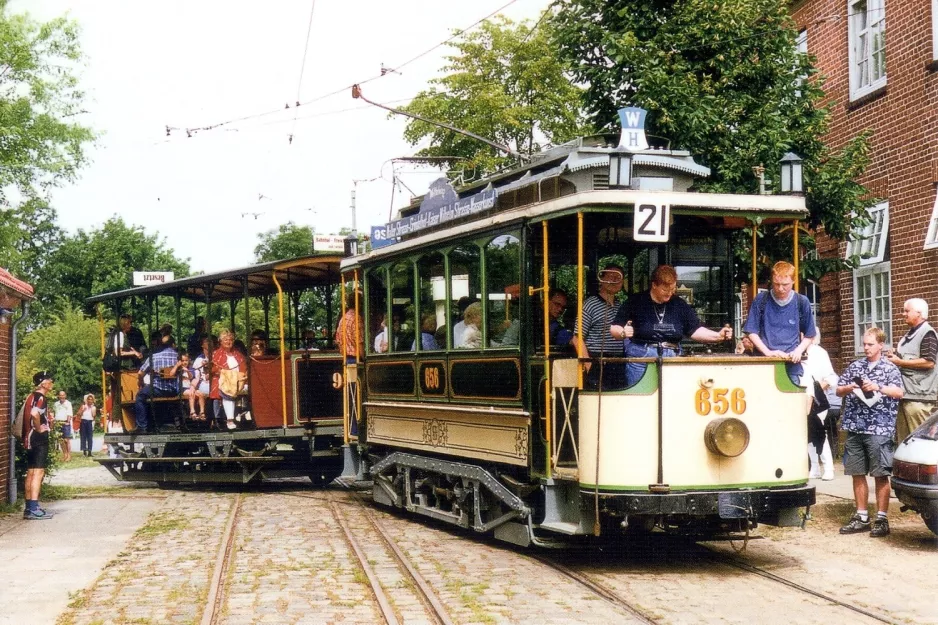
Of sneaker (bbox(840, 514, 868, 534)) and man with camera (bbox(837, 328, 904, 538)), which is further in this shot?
sneaker (bbox(840, 514, 868, 534))

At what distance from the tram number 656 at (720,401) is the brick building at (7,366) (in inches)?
331

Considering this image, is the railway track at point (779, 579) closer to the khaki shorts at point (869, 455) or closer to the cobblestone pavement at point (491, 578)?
the cobblestone pavement at point (491, 578)

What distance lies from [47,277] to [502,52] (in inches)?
1794

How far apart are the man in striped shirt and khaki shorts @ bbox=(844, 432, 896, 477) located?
9.04 feet

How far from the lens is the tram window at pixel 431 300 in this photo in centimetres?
1160

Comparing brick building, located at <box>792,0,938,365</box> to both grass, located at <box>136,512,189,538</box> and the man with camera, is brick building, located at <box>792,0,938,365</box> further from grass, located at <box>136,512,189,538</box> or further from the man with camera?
grass, located at <box>136,512,189,538</box>

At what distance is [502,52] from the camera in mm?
33438

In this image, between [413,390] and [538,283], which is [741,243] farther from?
[413,390]

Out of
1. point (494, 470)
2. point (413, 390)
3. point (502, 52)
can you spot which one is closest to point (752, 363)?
point (494, 470)

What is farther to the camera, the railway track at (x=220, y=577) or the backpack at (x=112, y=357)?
the backpack at (x=112, y=357)

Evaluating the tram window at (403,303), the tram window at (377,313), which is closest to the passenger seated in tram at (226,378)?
the tram window at (377,313)

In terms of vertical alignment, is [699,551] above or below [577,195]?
below

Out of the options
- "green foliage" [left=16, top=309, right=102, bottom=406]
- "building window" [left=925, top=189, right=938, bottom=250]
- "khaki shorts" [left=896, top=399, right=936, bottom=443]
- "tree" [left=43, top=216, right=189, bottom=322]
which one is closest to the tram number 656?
"khaki shorts" [left=896, top=399, right=936, bottom=443]

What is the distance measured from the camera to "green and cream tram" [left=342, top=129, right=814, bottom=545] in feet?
29.5
